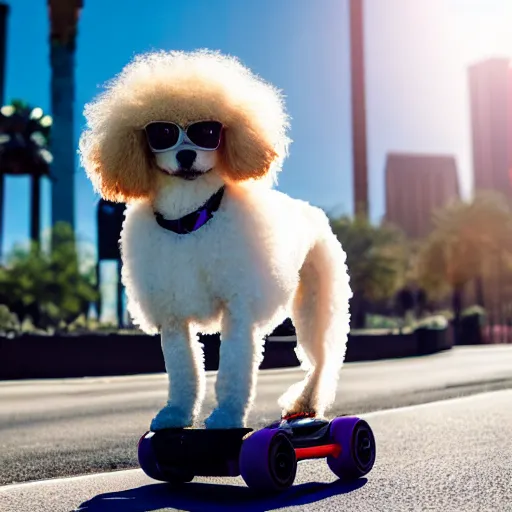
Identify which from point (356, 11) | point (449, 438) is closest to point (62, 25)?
point (356, 11)

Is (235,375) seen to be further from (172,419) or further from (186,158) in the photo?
(186,158)

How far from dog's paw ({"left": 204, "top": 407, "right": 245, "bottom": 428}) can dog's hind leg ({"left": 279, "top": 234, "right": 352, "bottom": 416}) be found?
1171mm

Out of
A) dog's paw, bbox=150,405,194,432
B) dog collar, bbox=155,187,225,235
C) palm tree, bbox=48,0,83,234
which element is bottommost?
dog's paw, bbox=150,405,194,432

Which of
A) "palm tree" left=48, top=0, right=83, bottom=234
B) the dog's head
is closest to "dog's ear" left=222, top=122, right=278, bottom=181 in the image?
the dog's head

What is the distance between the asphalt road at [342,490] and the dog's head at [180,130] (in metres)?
1.55

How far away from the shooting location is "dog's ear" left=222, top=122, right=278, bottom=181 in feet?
15.6

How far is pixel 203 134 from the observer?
4711 millimetres

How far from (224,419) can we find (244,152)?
1.34m

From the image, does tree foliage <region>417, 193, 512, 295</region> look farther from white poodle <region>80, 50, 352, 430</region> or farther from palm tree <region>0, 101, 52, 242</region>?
white poodle <region>80, 50, 352, 430</region>

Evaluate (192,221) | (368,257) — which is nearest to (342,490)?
(192,221)

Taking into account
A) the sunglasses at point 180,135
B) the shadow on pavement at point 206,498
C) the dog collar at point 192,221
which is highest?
the sunglasses at point 180,135

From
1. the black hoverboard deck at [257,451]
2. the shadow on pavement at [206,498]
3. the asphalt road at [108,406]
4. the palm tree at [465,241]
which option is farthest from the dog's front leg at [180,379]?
the palm tree at [465,241]

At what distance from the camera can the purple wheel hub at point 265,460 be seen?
433 cm

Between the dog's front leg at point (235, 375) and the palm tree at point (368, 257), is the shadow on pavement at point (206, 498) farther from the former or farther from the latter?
the palm tree at point (368, 257)
